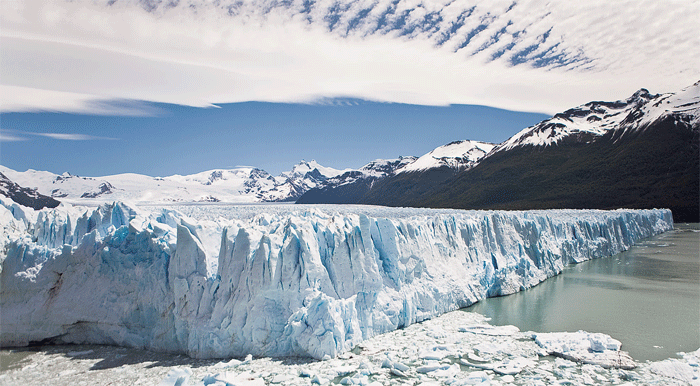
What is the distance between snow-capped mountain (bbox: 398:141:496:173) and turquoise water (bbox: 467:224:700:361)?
91924mm

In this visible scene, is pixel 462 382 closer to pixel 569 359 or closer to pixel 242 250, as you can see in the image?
pixel 569 359

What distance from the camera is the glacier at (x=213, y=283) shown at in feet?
32.1

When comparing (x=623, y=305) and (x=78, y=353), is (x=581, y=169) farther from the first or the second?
(x=78, y=353)

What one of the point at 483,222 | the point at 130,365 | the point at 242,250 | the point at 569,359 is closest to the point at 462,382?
the point at 569,359

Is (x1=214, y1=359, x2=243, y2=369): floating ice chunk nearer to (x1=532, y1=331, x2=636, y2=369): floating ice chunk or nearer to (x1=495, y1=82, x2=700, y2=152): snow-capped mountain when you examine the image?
(x1=532, y1=331, x2=636, y2=369): floating ice chunk

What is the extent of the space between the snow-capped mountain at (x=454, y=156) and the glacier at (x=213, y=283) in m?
102

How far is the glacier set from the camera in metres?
9.80

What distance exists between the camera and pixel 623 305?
1396cm

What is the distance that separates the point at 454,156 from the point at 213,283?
12553cm

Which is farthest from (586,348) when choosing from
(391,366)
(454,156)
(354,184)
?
(354,184)

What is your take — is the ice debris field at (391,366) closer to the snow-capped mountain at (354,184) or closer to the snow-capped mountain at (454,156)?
the snow-capped mountain at (454,156)

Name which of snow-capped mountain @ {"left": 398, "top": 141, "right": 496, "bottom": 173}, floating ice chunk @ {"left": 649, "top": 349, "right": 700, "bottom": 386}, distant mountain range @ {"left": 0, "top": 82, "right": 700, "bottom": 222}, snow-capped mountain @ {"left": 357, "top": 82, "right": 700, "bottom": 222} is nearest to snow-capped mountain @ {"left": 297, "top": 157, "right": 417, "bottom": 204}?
distant mountain range @ {"left": 0, "top": 82, "right": 700, "bottom": 222}

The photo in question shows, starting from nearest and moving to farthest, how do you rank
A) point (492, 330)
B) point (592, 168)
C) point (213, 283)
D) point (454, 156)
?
point (213, 283), point (492, 330), point (592, 168), point (454, 156)

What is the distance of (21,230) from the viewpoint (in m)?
12.6
